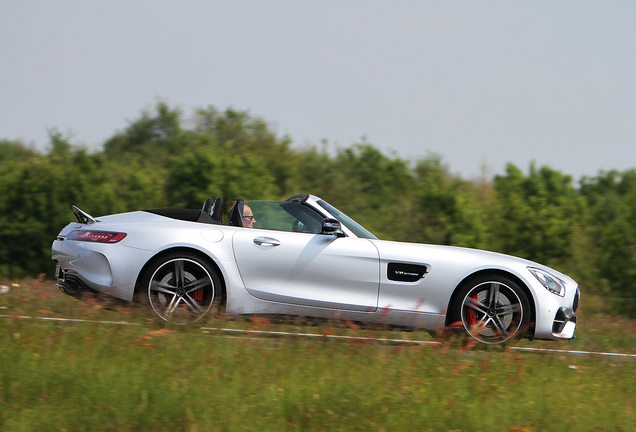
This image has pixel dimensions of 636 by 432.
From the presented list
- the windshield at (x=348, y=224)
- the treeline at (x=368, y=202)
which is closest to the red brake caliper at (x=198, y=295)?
the windshield at (x=348, y=224)

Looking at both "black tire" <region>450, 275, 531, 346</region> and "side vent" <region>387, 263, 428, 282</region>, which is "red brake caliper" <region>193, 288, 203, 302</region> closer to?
"side vent" <region>387, 263, 428, 282</region>

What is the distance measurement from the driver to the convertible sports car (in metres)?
0.21

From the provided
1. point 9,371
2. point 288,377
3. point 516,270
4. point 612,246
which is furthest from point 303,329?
point 612,246

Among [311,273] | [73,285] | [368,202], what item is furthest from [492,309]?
[368,202]

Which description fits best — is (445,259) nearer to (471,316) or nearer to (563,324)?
(471,316)

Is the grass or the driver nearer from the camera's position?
the grass

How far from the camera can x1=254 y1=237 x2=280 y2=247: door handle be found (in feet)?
17.7

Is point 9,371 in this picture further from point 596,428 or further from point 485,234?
point 485,234

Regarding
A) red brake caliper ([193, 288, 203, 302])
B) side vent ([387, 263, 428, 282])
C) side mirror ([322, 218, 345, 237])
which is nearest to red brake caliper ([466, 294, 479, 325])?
side vent ([387, 263, 428, 282])

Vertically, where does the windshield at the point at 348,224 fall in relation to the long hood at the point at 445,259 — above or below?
above

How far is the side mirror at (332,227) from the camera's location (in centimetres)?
546

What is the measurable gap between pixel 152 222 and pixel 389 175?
3355 cm

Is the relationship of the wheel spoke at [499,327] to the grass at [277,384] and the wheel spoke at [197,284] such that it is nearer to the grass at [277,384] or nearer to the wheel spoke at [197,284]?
the grass at [277,384]

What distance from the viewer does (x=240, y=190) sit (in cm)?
2906
